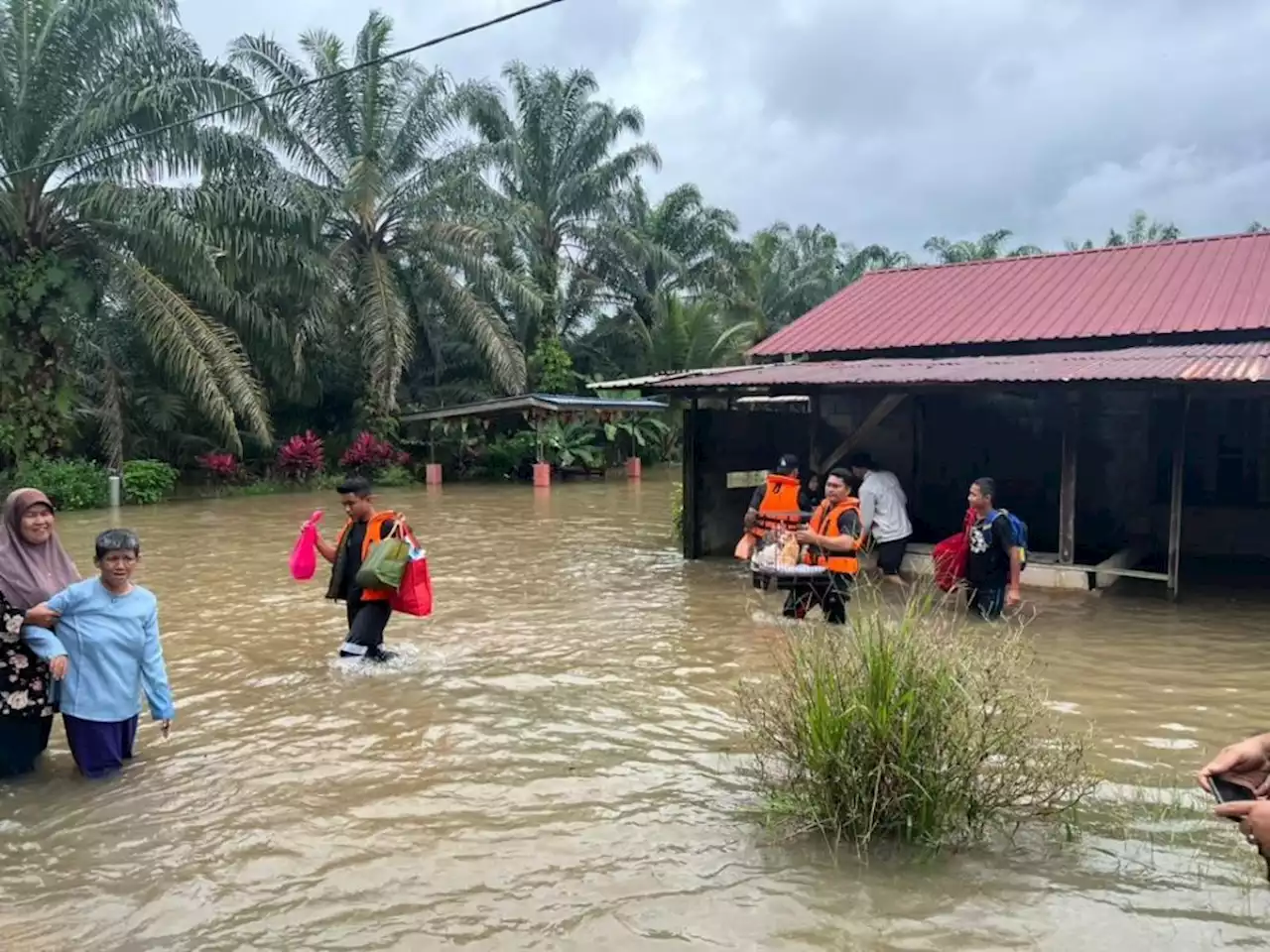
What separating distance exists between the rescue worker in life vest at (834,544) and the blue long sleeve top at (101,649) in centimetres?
454

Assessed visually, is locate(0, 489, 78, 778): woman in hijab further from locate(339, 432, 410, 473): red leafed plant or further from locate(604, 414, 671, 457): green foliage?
locate(604, 414, 671, 457): green foliage

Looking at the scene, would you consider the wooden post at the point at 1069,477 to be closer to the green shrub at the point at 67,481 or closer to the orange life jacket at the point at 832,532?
the orange life jacket at the point at 832,532

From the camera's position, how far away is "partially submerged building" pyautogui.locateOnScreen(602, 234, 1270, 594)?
11750 mm

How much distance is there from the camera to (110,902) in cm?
403

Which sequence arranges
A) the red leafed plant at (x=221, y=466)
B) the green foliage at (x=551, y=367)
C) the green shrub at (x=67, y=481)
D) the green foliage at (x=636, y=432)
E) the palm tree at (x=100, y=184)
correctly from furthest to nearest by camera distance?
the green foliage at (x=551, y=367) → the green foliage at (x=636, y=432) → the red leafed plant at (x=221, y=466) → the green shrub at (x=67, y=481) → the palm tree at (x=100, y=184)

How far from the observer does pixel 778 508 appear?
29.5 ft

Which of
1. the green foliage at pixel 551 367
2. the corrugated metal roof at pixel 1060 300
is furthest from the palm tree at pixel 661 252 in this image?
the corrugated metal roof at pixel 1060 300

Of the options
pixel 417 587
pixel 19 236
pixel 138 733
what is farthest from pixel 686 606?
pixel 19 236

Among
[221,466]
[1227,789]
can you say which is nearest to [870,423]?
[1227,789]

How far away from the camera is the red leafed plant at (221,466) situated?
22.7 meters

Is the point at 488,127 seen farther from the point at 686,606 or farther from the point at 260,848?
the point at 260,848

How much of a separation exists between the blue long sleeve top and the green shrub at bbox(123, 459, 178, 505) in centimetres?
1692

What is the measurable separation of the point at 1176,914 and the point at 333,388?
25996mm

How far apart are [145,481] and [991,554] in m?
17.4
